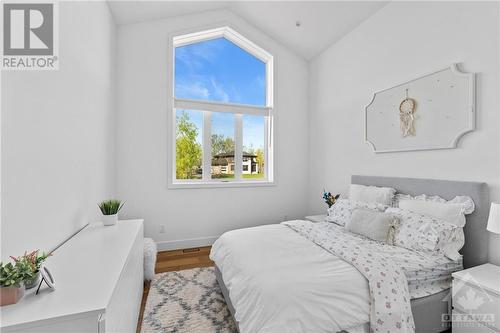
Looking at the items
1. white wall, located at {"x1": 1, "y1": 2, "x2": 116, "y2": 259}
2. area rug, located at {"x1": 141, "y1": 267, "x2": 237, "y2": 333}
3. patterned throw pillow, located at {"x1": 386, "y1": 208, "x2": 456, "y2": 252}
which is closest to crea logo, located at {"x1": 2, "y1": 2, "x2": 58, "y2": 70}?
white wall, located at {"x1": 1, "y1": 2, "x2": 116, "y2": 259}

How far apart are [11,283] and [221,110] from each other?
316cm

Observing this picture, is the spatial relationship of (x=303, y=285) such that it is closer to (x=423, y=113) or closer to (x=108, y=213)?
(x=108, y=213)

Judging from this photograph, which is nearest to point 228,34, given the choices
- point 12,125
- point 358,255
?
point 12,125

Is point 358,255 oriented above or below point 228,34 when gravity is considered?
below

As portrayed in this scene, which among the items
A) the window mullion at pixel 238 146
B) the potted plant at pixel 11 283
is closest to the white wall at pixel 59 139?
the potted plant at pixel 11 283

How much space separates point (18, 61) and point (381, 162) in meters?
3.24

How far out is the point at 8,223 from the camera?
1.08m

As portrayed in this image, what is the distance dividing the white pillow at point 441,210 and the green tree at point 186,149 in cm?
282

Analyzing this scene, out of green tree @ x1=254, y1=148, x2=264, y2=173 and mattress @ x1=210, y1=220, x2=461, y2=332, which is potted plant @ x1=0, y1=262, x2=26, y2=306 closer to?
mattress @ x1=210, y1=220, x2=461, y2=332

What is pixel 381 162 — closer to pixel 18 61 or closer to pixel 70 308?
pixel 70 308

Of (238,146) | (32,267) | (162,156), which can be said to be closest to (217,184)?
(238,146)

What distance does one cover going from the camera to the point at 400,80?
8.32 ft

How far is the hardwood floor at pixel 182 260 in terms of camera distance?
2.80 m

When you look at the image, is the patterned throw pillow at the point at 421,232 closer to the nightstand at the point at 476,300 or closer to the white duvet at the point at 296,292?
the nightstand at the point at 476,300
